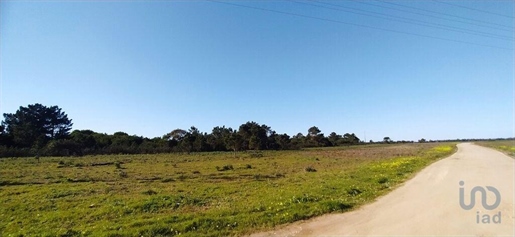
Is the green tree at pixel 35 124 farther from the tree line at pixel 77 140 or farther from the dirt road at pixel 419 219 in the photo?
the dirt road at pixel 419 219

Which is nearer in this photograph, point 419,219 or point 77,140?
point 419,219

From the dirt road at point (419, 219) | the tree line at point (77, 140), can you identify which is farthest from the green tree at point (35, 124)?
the dirt road at point (419, 219)

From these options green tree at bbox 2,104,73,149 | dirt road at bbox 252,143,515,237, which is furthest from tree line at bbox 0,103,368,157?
dirt road at bbox 252,143,515,237

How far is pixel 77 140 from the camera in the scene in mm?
79375

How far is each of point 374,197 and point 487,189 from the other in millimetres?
5642

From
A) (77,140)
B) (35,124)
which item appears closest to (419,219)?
(77,140)

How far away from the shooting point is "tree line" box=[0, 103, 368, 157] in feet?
225

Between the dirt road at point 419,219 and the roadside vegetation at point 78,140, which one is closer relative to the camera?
the dirt road at point 419,219

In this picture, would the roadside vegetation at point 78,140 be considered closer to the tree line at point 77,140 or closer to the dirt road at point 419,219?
the tree line at point 77,140

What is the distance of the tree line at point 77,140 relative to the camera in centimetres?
6850

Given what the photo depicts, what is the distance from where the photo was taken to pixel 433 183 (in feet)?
52.1

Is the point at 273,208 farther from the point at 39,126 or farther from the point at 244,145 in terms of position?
the point at 39,126

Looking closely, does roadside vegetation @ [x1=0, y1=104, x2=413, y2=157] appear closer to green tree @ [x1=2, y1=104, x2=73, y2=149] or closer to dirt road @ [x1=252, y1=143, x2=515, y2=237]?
green tree @ [x1=2, y1=104, x2=73, y2=149]

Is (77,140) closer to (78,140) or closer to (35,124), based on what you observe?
(78,140)
